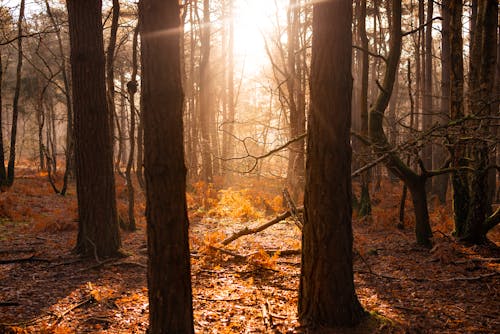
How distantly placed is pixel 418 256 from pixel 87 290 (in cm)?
578

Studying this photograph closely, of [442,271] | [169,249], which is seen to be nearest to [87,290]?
[169,249]

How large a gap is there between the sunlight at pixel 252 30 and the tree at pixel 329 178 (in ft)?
31.0

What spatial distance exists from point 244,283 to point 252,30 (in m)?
14.4

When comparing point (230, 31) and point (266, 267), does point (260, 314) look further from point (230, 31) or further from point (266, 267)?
point (230, 31)

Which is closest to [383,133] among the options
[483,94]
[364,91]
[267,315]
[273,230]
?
[483,94]

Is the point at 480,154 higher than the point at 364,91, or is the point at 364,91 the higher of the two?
the point at 364,91

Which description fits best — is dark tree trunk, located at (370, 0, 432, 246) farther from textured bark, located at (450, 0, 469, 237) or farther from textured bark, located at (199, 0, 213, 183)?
textured bark, located at (199, 0, 213, 183)

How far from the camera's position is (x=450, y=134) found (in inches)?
233

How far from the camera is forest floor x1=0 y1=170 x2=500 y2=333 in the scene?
477cm

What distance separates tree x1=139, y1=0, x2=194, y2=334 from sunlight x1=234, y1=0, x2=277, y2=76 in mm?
10613

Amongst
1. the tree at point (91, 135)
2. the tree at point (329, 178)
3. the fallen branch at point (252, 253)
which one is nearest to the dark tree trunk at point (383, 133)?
the fallen branch at point (252, 253)

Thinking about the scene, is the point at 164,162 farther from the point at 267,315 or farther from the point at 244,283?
the point at 244,283

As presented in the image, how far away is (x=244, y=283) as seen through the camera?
641cm

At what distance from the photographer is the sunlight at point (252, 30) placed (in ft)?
47.3
